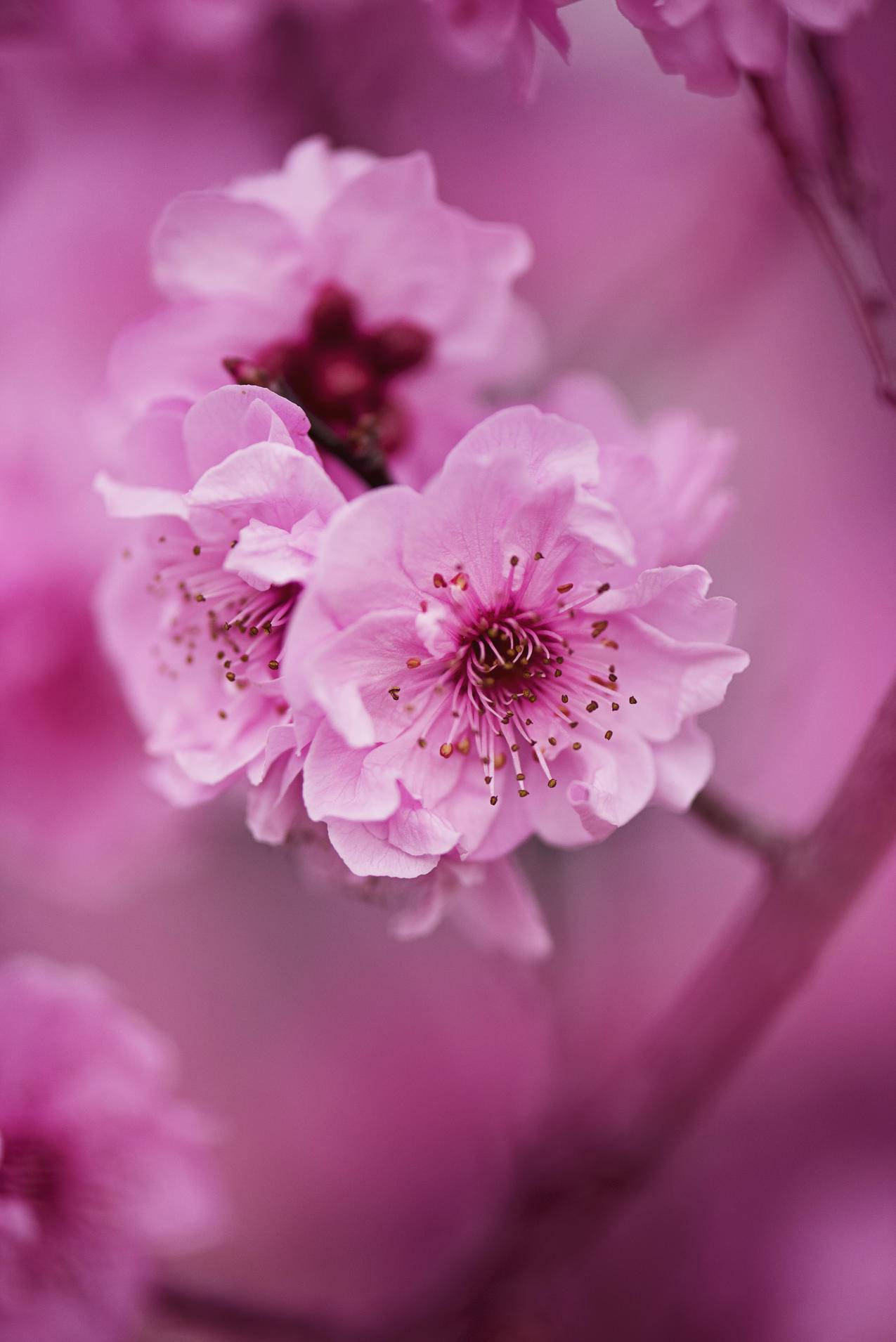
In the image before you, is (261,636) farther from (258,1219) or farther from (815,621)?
(258,1219)

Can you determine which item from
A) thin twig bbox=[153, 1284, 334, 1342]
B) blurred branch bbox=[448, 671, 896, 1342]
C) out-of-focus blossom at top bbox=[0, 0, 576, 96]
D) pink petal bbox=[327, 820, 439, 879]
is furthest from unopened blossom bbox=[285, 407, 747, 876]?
thin twig bbox=[153, 1284, 334, 1342]

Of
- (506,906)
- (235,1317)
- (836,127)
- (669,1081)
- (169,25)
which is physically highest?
(836,127)

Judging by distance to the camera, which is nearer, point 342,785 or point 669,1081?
point 342,785

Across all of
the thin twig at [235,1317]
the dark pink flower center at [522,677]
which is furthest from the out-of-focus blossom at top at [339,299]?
the thin twig at [235,1317]

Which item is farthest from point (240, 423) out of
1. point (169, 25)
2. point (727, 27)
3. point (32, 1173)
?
point (169, 25)

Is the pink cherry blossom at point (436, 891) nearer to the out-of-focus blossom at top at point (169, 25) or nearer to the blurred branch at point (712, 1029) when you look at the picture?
the blurred branch at point (712, 1029)

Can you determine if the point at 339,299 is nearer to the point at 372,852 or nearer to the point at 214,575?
the point at 214,575

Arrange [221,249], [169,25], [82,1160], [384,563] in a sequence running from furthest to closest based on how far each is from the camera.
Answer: [169,25], [82,1160], [221,249], [384,563]

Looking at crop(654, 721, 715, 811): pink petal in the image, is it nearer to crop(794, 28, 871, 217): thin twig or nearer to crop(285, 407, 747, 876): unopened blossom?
crop(285, 407, 747, 876): unopened blossom
